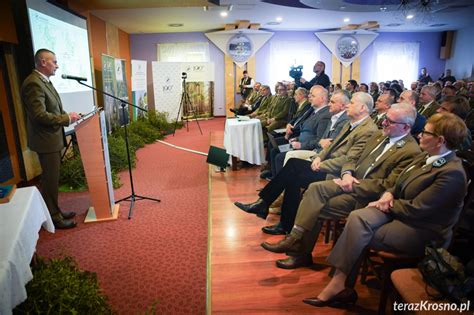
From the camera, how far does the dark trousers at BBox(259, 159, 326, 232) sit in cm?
264

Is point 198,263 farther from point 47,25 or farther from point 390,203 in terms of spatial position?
point 47,25

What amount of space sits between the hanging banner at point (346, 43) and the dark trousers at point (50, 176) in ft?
34.3

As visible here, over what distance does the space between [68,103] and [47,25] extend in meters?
1.08

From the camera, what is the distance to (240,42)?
11.0 meters

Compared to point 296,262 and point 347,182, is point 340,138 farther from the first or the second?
point 296,262

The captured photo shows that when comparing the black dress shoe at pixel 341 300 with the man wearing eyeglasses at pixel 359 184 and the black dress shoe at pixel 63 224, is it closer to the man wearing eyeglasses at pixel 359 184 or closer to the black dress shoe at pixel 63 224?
the man wearing eyeglasses at pixel 359 184

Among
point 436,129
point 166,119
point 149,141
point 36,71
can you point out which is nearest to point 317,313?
point 436,129

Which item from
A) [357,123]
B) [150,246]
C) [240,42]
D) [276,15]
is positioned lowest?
[150,246]

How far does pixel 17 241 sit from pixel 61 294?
0.52 meters

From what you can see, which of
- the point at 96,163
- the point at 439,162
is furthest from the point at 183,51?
the point at 439,162

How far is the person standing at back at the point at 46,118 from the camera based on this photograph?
2740mm

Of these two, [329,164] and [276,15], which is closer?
[329,164]

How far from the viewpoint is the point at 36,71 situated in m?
2.80

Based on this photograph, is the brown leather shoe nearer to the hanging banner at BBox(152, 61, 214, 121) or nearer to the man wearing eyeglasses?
the man wearing eyeglasses
